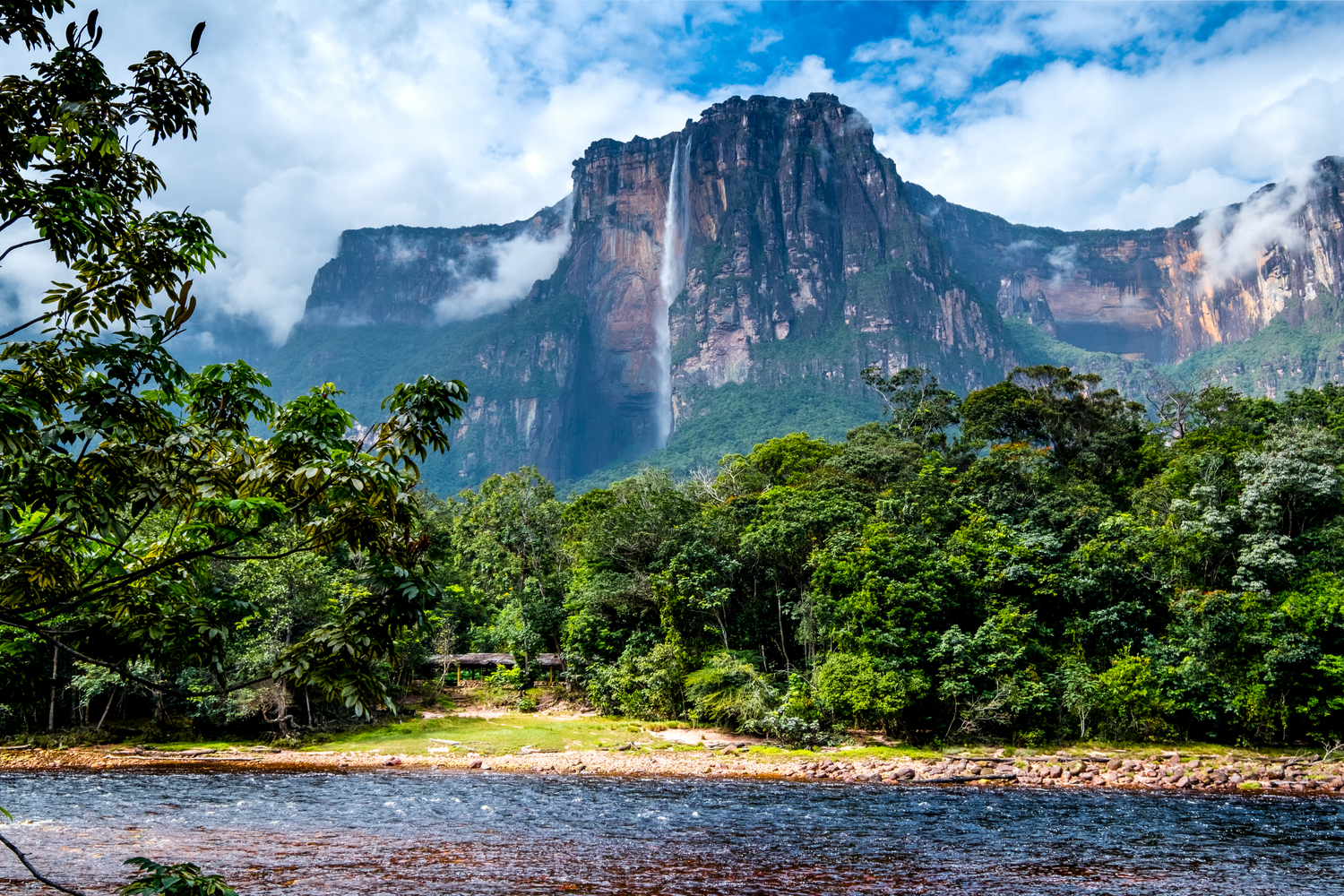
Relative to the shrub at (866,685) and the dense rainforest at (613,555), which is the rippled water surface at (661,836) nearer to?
the dense rainforest at (613,555)

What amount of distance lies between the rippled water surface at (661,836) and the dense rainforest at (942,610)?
663cm

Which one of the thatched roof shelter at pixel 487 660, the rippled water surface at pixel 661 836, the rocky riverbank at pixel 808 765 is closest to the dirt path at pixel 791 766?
the rocky riverbank at pixel 808 765

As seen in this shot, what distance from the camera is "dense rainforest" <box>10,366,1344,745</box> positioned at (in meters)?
34.0

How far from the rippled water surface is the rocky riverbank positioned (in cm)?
234

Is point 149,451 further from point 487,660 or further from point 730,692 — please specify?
point 487,660

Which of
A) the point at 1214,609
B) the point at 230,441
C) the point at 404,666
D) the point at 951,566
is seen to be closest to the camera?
the point at 230,441

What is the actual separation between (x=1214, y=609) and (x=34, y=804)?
41.4 m

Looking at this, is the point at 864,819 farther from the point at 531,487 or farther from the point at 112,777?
the point at 531,487

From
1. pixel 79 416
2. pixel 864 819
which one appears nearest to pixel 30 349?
pixel 79 416

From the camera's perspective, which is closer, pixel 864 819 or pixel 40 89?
pixel 40 89

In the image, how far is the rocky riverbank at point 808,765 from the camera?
29000 mm

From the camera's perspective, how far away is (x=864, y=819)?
21.8m

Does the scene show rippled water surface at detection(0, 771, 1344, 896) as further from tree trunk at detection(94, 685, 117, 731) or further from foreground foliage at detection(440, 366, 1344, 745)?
foreground foliage at detection(440, 366, 1344, 745)

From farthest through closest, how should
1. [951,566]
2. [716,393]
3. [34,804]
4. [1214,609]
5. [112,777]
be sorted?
[716,393] → [951,566] → [1214,609] → [112,777] → [34,804]
